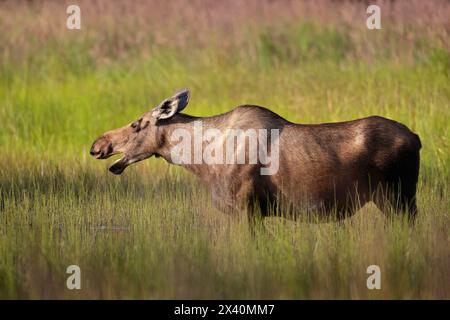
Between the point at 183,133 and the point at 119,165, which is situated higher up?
the point at 183,133

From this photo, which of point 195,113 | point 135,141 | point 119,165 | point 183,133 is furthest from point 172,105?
point 195,113

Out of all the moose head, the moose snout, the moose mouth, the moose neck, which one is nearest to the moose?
the moose neck

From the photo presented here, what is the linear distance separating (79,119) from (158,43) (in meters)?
2.75

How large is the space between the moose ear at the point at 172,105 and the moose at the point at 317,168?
0.43 meters

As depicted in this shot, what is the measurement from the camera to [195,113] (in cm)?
1395

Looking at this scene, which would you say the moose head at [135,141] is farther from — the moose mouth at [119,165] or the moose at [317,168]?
the moose at [317,168]

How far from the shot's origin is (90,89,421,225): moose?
8.00 metres

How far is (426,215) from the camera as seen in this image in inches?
340

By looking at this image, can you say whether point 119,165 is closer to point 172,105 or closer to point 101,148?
point 101,148

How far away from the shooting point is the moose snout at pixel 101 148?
28.2 feet

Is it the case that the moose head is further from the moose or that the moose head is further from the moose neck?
the moose

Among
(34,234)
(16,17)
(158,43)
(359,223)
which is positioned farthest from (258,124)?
(16,17)

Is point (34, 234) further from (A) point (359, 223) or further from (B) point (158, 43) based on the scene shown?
(B) point (158, 43)

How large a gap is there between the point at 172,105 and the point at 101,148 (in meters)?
0.67
